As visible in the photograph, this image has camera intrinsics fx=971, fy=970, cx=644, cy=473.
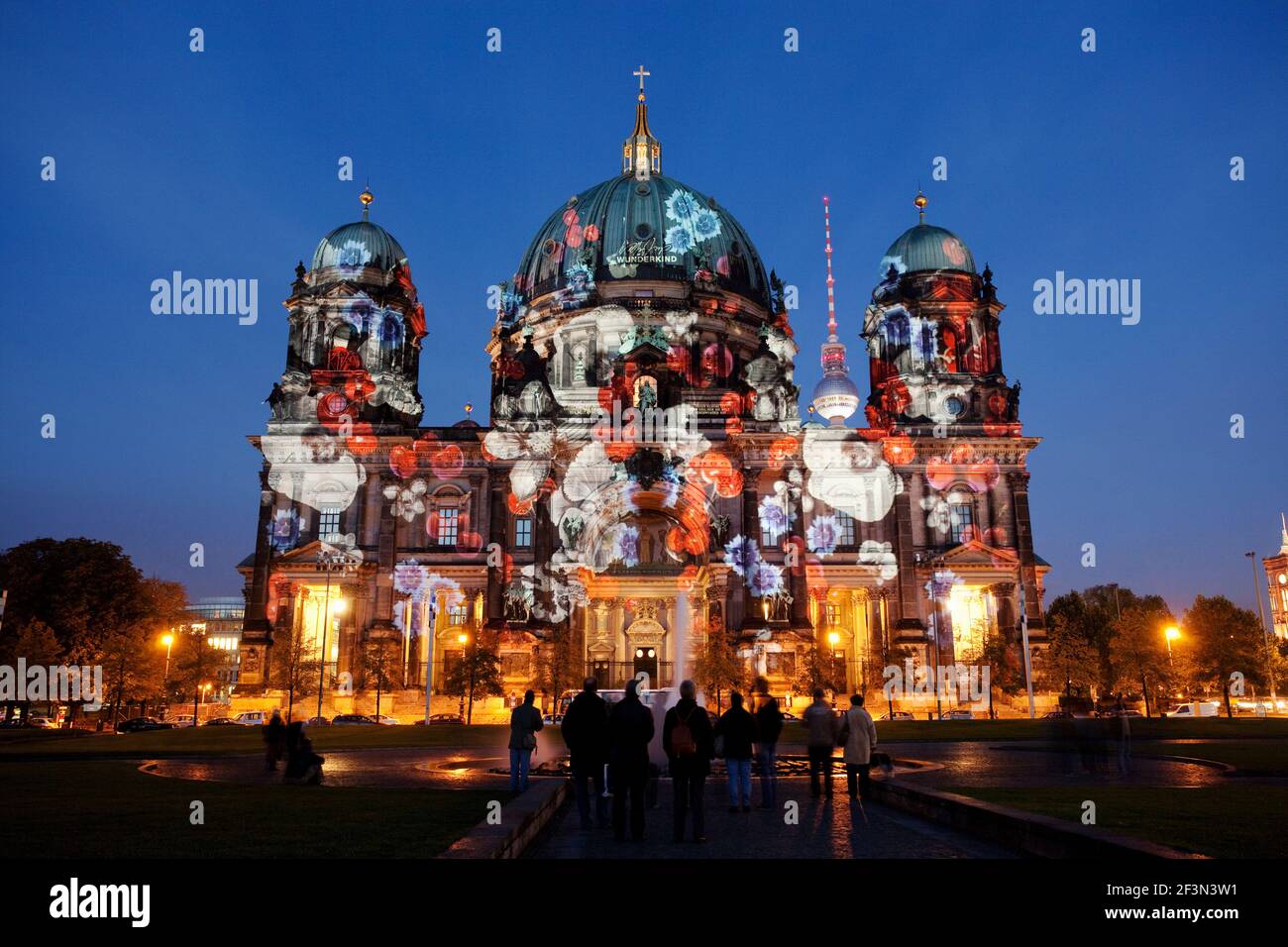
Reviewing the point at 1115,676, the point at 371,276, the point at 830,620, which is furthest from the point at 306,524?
the point at 1115,676

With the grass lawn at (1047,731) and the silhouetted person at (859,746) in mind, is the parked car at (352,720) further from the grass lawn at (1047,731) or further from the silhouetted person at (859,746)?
the silhouetted person at (859,746)

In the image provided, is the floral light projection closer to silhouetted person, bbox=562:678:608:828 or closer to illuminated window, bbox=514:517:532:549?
illuminated window, bbox=514:517:532:549

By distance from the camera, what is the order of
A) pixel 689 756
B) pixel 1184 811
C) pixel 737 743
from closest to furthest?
pixel 689 756 → pixel 1184 811 → pixel 737 743

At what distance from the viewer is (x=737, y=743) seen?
15.0 metres

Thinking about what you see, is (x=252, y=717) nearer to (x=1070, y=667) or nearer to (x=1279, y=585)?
(x=1070, y=667)

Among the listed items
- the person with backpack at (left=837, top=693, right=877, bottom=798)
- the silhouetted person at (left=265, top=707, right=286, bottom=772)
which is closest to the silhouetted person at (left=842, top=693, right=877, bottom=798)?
the person with backpack at (left=837, top=693, right=877, bottom=798)

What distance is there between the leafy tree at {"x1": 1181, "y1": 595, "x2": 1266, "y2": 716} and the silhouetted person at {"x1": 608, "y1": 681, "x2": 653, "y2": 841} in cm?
5558

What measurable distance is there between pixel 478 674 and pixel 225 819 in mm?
42658

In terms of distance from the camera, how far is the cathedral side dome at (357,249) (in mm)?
68812

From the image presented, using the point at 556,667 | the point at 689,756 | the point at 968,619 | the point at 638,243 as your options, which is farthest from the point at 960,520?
the point at 689,756

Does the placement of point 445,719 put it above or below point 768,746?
below

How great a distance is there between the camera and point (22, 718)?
5931cm

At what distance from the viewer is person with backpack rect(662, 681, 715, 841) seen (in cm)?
1220

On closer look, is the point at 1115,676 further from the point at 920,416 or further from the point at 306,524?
the point at 306,524
